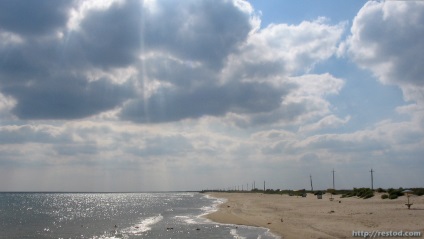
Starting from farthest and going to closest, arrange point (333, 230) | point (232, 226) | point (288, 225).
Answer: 1. point (232, 226)
2. point (288, 225)
3. point (333, 230)

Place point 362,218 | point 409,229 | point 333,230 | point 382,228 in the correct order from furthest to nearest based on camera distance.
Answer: point 362,218 → point 333,230 → point 382,228 → point 409,229

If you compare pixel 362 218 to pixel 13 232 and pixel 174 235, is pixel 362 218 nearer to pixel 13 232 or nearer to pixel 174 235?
pixel 174 235

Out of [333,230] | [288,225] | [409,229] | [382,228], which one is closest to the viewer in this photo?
[409,229]

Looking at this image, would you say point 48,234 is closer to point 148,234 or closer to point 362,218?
point 148,234

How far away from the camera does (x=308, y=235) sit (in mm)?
28422

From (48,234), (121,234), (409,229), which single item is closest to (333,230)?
(409,229)

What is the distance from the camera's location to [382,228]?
26.9m

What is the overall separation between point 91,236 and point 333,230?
71.2 ft

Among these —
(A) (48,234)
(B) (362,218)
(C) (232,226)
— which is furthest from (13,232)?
(B) (362,218)

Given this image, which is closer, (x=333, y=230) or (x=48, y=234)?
Result: (x=333, y=230)

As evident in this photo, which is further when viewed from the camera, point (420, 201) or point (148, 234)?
point (420, 201)

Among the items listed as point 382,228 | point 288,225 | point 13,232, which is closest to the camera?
point 382,228

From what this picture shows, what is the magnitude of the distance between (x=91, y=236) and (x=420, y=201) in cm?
3582

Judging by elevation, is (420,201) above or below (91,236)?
above
